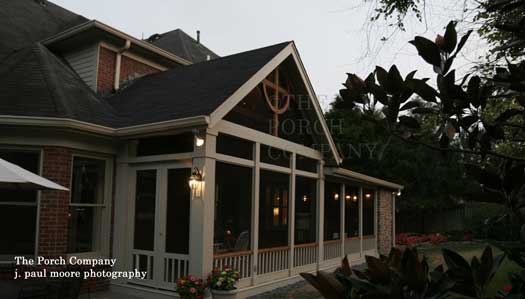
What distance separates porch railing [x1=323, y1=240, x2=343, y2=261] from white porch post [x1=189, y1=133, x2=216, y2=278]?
17.2 feet

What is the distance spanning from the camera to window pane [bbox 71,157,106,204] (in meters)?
8.38

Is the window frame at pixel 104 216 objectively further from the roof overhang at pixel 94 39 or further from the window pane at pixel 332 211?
the window pane at pixel 332 211

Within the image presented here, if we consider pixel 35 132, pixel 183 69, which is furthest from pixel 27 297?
pixel 183 69

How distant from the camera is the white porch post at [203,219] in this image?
7.40 meters

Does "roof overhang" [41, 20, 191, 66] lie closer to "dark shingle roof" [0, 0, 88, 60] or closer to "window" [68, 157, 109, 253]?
"dark shingle roof" [0, 0, 88, 60]

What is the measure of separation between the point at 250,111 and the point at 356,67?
16.9ft

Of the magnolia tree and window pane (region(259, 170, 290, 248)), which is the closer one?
the magnolia tree

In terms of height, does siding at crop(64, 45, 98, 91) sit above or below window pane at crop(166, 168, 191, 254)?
above

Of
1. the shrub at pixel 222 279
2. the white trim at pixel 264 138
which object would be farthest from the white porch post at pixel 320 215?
the shrub at pixel 222 279

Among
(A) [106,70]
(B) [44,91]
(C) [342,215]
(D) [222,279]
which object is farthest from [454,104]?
(C) [342,215]

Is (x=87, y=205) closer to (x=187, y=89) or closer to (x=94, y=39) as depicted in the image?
(x=187, y=89)

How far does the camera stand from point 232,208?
1092 centimetres

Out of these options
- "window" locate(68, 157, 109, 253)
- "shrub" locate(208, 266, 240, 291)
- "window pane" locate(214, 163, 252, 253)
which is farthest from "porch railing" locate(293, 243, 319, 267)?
"window" locate(68, 157, 109, 253)

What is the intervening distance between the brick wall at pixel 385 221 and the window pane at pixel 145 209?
33.1 ft
